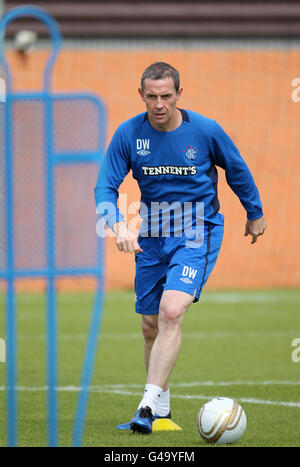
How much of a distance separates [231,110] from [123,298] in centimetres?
520

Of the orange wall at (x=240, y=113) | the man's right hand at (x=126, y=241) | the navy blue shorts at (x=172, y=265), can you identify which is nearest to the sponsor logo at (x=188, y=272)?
the navy blue shorts at (x=172, y=265)

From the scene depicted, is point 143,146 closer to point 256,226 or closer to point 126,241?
point 126,241

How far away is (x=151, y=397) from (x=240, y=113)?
14.2 metres

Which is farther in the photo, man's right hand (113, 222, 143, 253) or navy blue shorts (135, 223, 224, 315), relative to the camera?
navy blue shorts (135, 223, 224, 315)

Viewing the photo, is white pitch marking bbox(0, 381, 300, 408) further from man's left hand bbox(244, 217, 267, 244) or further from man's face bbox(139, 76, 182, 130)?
man's face bbox(139, 76, 182, 130)

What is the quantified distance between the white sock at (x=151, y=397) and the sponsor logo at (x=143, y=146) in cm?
156

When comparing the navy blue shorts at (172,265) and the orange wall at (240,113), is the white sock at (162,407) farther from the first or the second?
the orange wall at (240,113)

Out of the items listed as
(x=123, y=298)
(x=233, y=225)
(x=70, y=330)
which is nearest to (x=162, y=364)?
(x=70, y=330)

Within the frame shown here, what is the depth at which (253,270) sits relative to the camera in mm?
18953

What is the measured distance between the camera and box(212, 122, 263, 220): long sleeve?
5898 mm

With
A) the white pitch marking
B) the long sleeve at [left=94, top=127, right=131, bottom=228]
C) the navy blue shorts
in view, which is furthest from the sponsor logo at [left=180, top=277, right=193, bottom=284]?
the white pitch marking

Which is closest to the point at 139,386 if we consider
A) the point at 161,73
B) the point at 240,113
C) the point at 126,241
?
the point at 126,241

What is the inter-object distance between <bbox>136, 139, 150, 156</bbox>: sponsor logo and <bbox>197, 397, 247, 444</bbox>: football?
1758 mm

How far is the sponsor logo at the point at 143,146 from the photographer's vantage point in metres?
5.88
